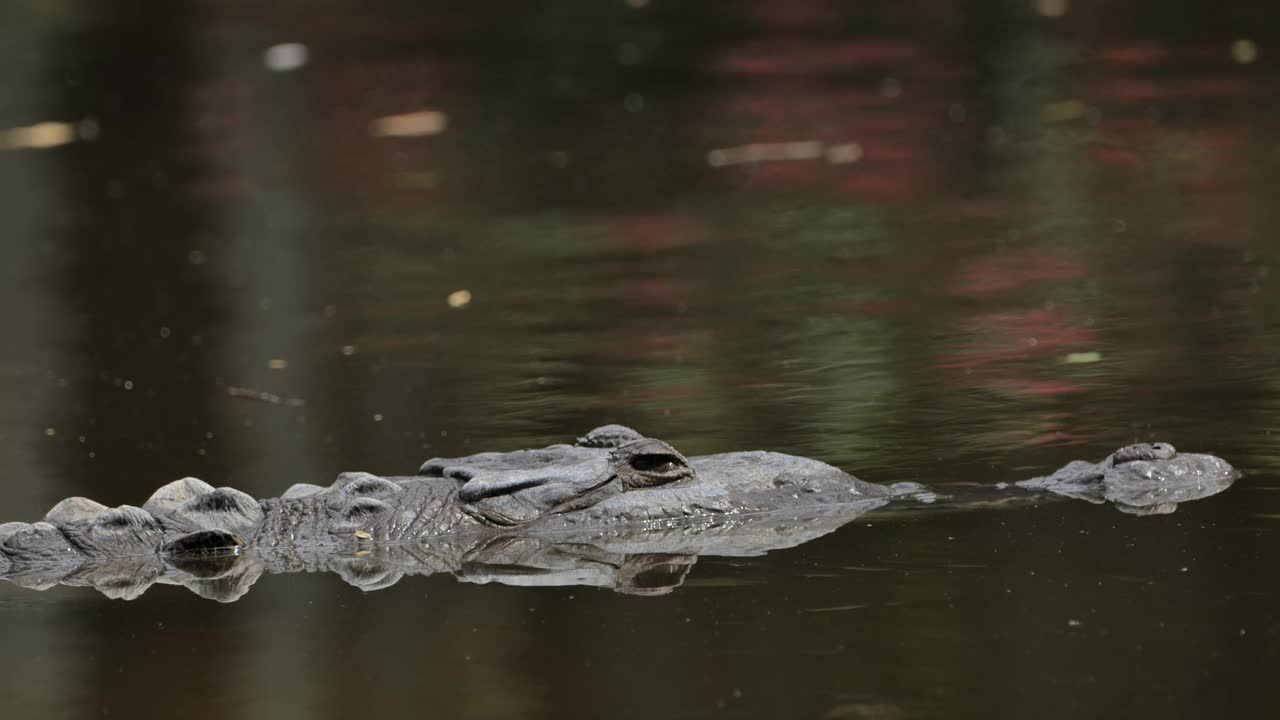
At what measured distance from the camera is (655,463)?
278 inches

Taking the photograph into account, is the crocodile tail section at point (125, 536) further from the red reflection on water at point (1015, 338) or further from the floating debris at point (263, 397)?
the red reflection on water at point (1015, 338)

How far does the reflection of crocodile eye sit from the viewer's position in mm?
7059

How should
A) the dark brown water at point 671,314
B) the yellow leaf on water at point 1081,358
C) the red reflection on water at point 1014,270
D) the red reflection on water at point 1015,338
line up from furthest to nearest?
the red reflection on water at point 1014,270 < the red reflection on water at point 1015,338 < the yellow leaf on water at point 1081,358 < the dark brown water at point 671,314

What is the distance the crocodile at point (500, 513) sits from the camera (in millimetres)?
6934

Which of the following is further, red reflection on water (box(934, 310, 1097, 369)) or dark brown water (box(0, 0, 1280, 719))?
red reflection on water (box(934, 310, 1097, 369))

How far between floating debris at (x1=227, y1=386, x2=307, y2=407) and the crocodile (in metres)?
2.18

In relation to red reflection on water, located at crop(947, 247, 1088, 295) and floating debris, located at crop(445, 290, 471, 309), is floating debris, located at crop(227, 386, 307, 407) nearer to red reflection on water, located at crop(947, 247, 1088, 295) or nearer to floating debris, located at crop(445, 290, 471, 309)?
floating debris, located at crop(445, 290, 471, 309)

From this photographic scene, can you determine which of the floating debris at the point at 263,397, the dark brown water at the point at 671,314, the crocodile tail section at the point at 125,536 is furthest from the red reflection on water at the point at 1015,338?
the crocodile tail section at the point at 125,536

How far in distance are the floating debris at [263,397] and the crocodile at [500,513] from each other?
218cm

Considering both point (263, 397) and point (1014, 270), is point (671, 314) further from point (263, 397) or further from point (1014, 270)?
point (263, 397)

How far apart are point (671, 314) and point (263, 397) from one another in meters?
2.20

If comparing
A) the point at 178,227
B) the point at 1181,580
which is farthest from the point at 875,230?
the point at 1181,580

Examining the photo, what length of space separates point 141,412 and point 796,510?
3.58 meters

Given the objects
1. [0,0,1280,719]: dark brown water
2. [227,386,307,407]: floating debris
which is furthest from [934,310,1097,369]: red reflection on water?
[227,386,307,407]: floating debris
